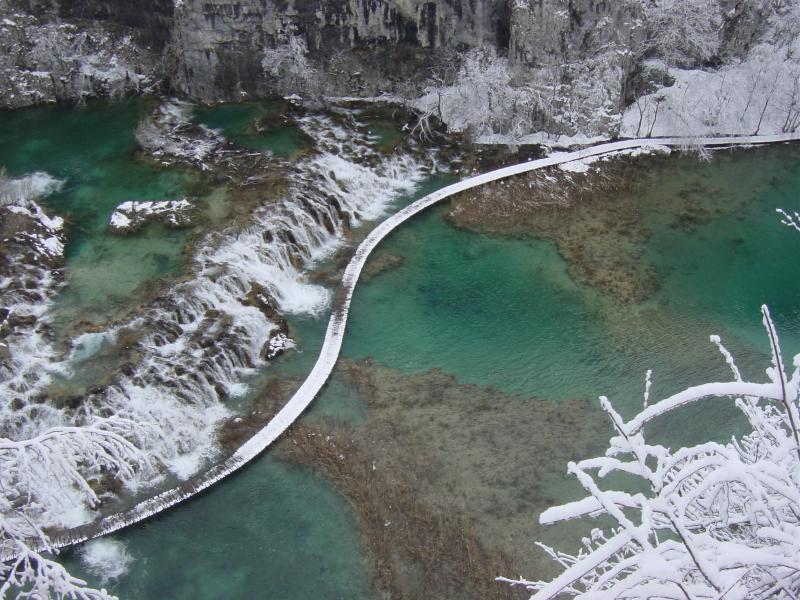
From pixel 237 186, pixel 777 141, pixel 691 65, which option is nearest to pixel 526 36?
pixel 691 65

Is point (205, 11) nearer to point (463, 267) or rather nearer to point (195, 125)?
point (195, 125)

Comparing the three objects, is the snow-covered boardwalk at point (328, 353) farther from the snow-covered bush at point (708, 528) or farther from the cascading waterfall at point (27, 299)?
the snow-covered bush at point (708, 528)

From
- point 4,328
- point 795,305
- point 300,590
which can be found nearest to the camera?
point 300,590

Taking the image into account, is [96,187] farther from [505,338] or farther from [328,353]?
[505,338]

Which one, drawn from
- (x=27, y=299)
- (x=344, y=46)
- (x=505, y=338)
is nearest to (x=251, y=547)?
(x=505, y=338)

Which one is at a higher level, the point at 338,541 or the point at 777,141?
the point at 777,141
